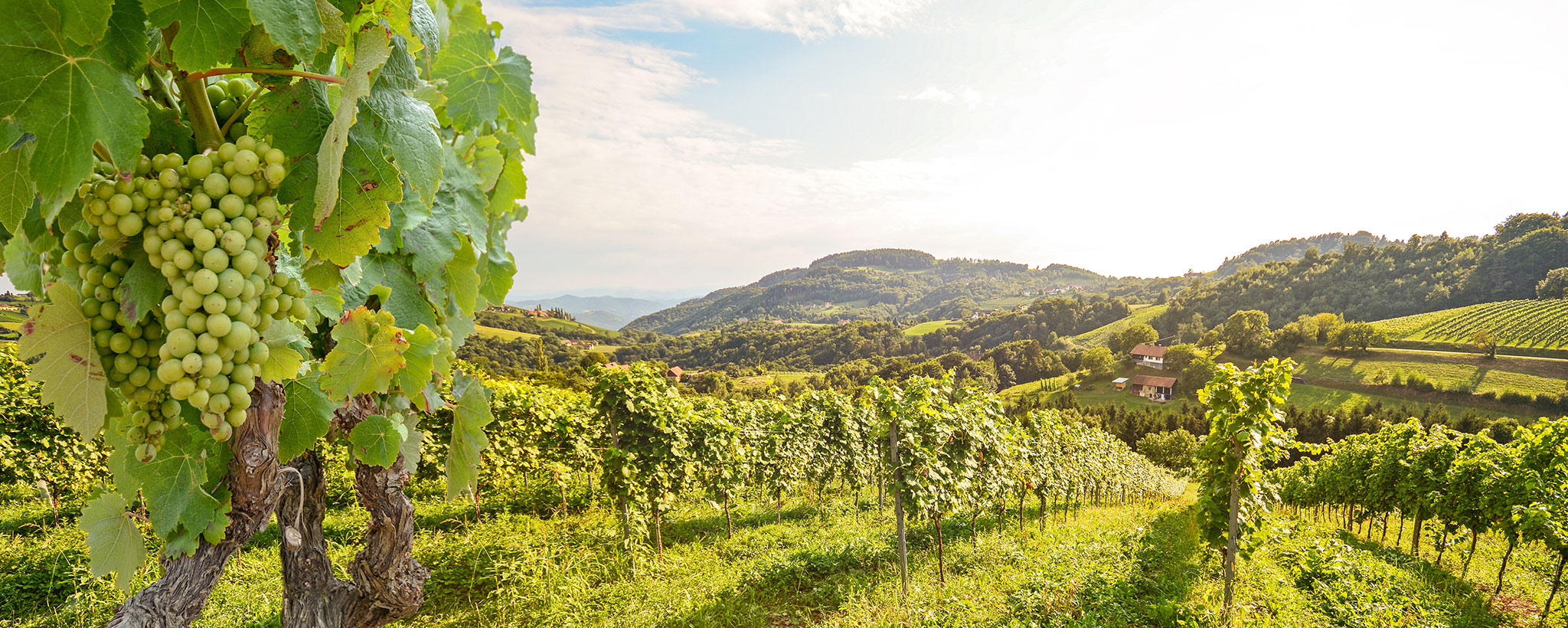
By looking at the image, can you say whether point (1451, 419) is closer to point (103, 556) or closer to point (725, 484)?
point (725, 484)

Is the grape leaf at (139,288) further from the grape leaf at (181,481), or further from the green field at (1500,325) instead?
the green field at (1500,325)

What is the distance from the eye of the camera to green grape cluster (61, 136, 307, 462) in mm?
701

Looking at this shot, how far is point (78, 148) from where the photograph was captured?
24.6 inches

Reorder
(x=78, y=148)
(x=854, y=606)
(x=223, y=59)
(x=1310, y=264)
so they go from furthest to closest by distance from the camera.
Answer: (x=1310, y=264), (x=854, y=606), (x=223, y=59), (x=78, y=148)

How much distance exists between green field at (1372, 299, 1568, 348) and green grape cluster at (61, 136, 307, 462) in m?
92.4

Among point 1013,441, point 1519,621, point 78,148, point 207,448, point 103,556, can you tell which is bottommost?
point 1519,621

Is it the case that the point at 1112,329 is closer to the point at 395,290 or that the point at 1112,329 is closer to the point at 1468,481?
the point at 1468,481

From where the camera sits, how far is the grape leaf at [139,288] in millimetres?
723

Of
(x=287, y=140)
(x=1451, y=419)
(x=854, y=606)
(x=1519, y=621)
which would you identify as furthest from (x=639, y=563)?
(x=1451, y=419)

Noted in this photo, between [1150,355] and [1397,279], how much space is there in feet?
143

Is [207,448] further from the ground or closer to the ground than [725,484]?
further from the ground

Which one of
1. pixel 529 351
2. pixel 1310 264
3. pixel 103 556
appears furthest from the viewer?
pixel 1310 264

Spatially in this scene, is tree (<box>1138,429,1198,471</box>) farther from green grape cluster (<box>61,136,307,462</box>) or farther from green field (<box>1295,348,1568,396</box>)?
green grape cluster (<box>61,136,307,462</box>)

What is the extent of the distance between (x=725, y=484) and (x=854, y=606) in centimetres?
487
